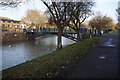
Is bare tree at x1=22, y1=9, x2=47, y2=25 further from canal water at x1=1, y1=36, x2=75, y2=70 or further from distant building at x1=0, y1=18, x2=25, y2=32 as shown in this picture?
canal water at x1=1, y1=36, x2=75, y2=70

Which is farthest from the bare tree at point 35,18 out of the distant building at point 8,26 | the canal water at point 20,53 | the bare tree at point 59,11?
the bare tree at point 59,11

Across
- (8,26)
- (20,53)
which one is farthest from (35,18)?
(20,53)

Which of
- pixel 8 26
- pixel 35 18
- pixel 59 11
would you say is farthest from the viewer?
pixel 35 18

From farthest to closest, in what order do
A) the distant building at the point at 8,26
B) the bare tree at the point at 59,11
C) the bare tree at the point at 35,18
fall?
the bare tree at the point at 35,18
the distant building at the point at 8,26
the bare tree at the point at 59,11

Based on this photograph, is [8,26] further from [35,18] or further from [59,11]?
[59,11]

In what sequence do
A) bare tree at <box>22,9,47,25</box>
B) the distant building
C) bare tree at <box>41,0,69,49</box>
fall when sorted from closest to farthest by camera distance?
1. bare tree at <box>41,0,69,49</box>
2. the distant building
3. bare tree at <box>22,9,47,25</box>

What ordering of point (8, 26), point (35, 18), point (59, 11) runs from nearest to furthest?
point (59, 11)
point (8, 26)
point (35, 18)

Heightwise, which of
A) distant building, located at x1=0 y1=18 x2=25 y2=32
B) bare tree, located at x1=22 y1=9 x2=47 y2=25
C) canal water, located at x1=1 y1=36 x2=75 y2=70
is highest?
bare tree, located at x1=22 y1=9 x2=47 y2=25

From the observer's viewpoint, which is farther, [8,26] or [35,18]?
[35,18]

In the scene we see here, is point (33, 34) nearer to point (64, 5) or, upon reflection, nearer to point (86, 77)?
point (64, 5)

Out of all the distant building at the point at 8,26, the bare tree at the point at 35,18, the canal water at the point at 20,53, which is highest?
the bare tree at the point at 35,18

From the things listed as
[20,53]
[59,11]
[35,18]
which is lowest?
[20,53]

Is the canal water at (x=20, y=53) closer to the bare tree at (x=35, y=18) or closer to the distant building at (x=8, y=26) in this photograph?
the distant building at (x=8, y=26)

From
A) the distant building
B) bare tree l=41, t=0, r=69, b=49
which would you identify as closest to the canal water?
bare tree l=41, t=0, r=69, b=49
